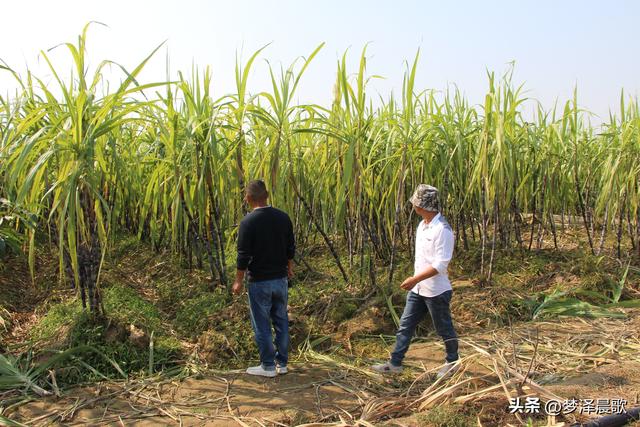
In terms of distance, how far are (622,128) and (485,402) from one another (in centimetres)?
379

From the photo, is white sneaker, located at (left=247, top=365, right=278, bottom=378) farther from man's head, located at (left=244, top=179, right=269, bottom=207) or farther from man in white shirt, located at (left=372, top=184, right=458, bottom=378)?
man's head, located at (left=244, top=179, right=269, bottom=207)

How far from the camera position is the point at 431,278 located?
108 inches

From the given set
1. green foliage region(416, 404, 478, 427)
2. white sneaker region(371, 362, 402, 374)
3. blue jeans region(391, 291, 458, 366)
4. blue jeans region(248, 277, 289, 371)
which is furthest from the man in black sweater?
green foliage region(416, 404, 478, 427)

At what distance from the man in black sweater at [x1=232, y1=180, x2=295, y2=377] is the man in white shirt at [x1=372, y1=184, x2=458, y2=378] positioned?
0.62 metres

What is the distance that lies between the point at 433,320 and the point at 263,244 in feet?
3.24

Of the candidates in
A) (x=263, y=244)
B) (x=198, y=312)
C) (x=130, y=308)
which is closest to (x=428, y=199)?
(x=263, y=244)

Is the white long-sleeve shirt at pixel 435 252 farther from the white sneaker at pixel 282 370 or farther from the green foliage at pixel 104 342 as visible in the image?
the green foliage at pixel 104 342

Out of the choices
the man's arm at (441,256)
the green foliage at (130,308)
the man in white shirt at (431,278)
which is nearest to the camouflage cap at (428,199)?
the man in white shirt at (431,278)

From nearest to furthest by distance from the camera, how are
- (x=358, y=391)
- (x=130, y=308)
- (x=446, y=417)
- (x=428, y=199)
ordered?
1. (x=446, y=417)
2. (x=358, y=391)
3. (x=428, y=199)
4. (x=130, y=308)

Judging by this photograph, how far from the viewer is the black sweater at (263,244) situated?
2.81 m

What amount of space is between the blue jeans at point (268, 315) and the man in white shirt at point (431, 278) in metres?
0.58

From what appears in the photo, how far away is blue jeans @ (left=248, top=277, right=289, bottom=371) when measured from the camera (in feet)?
9.34

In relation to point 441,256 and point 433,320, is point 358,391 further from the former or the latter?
point 441,256

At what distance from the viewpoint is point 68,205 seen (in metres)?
2.69
